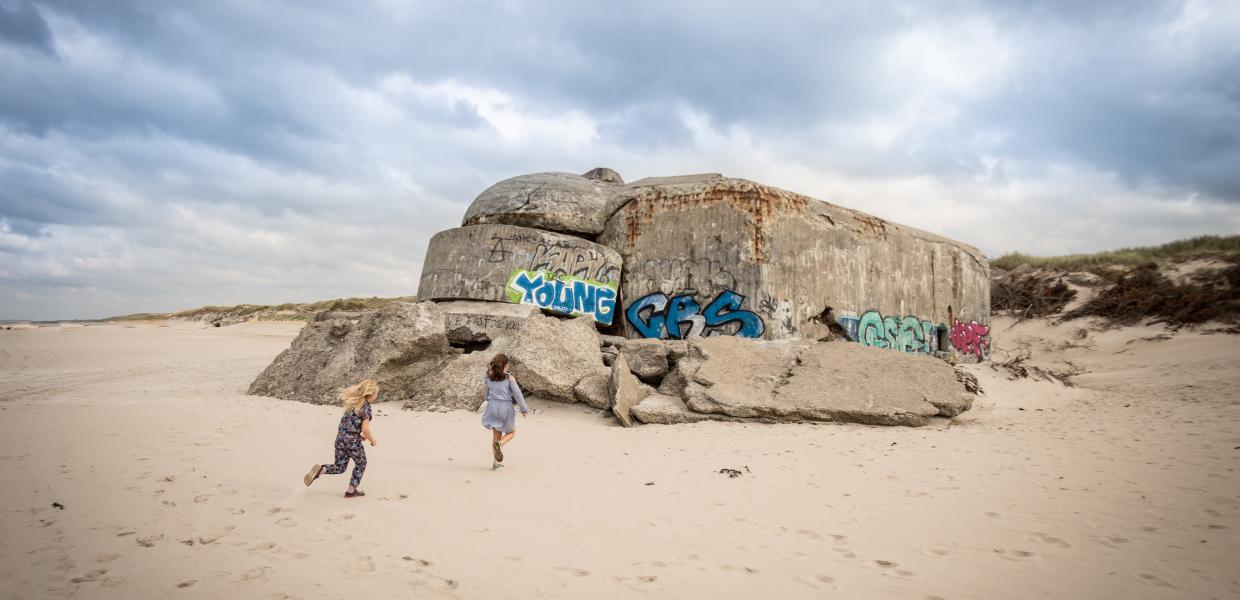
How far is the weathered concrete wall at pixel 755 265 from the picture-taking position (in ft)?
28.2

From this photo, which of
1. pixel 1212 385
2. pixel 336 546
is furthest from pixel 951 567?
pixel 1212 385

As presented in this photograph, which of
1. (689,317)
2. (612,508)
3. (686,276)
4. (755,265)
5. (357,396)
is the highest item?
(755,265)

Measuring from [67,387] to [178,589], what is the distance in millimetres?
9917

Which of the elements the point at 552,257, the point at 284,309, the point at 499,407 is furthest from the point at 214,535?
the point at 284,309

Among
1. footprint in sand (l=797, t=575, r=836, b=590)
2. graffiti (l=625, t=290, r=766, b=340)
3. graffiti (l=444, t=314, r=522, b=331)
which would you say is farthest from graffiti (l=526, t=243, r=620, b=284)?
footprint in sand (l=797, t=575, r=836, b=590)

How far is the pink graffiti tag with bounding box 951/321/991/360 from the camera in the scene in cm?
1097

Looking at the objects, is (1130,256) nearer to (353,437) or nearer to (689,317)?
(689,317)

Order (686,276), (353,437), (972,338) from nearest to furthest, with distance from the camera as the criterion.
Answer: (353,437), (686,276), (972,338)

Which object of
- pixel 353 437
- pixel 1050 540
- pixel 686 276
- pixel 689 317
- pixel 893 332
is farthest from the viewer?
pixel 893 332

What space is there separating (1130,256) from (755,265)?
17.9 metres

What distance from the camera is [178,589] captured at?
2127 millimetres

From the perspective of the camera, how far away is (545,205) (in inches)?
373

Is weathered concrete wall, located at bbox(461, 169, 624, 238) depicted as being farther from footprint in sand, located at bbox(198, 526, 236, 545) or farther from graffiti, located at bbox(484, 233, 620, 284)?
footprint in sand, located at bbox(198, 526, 236, 545)

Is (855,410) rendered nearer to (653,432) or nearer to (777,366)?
(777,366)
